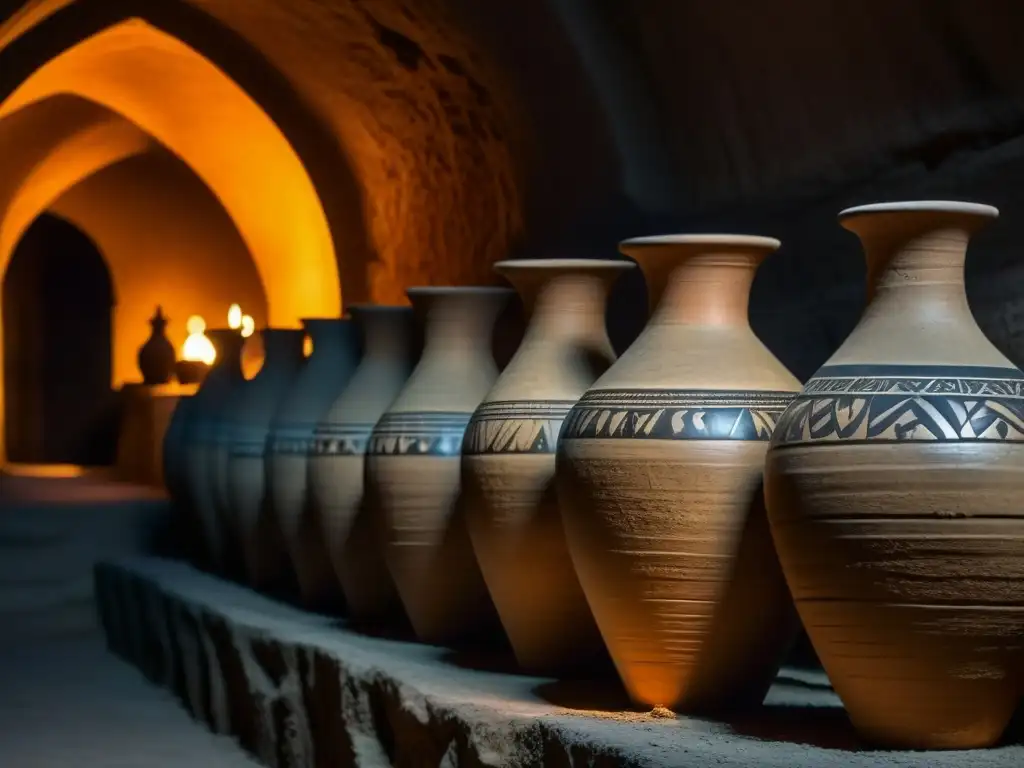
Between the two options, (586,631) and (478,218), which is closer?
(586,631)

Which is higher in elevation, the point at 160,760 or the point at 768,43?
the point at 768,43

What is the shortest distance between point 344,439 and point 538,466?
1162mm

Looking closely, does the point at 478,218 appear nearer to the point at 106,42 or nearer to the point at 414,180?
the point at 414,180

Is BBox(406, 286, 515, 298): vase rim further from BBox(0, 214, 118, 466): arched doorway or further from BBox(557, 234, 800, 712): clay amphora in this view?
BBox(0, 214, 118, 466): arched doorway

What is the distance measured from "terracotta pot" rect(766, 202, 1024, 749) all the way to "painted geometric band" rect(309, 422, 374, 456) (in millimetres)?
1894

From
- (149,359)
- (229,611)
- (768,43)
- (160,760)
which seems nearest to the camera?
(768,43)

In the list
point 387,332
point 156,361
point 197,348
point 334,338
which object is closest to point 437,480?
point 387,332

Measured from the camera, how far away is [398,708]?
2.88m

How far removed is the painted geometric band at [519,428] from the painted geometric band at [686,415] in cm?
41

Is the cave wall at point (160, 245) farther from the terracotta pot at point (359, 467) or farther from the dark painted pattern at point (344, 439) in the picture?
the dark painted pattern at point (344, 439)

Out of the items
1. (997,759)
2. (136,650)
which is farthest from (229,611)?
(997,759)

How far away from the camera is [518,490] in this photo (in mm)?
2936

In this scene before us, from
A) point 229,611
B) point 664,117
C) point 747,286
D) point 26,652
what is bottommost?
point 26,652

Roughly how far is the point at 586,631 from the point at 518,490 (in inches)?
12.5
